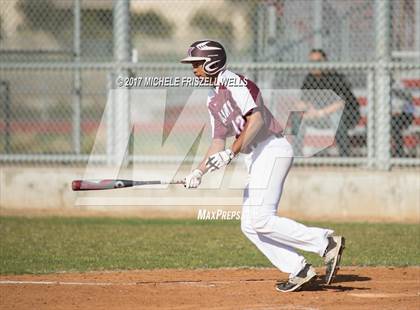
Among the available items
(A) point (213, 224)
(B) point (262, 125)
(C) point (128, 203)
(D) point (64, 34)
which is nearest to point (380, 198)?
(A) point (213, 224)

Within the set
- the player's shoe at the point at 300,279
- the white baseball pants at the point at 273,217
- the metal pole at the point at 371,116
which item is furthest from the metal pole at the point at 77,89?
the player's shoe at the point at 300,279

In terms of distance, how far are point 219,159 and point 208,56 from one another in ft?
2.84

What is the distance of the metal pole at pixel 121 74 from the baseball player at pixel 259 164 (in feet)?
19.6

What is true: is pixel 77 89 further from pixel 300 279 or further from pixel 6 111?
pixel 300 279

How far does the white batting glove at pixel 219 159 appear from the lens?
25.6 feet

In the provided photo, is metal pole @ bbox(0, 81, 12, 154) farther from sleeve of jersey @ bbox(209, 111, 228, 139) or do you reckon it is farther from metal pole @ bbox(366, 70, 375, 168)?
sleeve of jersey @ bbox(209, 111, 228, 139)

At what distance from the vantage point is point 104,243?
11.2m

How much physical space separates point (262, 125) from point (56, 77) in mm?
9946

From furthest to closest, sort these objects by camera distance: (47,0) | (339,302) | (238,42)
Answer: (238,42)
(47,0)
(339,302)

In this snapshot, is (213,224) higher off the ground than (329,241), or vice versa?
(329,241)

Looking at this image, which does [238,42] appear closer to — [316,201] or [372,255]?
[316,201]

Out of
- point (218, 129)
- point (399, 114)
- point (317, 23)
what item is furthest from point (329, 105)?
point (218, 129)

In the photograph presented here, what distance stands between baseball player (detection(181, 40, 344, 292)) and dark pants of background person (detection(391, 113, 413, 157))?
6024mm

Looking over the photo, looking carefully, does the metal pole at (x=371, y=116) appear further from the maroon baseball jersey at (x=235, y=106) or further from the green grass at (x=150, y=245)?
the maroon baseball jersey at (x=235, y=106)
